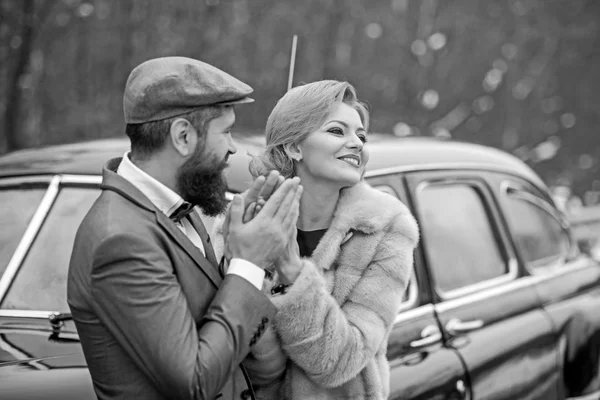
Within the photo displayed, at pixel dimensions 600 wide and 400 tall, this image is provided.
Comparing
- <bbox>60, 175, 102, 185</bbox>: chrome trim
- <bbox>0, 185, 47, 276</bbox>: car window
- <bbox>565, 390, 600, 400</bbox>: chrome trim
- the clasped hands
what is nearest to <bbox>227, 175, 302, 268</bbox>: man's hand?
the clasped hands

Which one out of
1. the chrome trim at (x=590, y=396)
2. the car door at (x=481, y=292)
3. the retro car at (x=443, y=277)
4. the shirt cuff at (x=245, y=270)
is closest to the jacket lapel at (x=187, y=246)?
the shirt cuff at (x=245, y=270)

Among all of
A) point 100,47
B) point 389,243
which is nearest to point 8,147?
point 100,47

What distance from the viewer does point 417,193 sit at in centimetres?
418

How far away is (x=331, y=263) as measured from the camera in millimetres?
2713

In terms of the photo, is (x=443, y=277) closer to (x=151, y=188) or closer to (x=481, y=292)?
(x=481, y=292)

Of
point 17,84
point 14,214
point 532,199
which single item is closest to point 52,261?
point 14,214

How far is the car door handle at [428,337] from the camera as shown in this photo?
150 inches

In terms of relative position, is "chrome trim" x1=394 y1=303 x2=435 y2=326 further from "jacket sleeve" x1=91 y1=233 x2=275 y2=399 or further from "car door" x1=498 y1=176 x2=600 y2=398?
"jacket sleeve" x1=91 y1=233 x2=275 y2=399

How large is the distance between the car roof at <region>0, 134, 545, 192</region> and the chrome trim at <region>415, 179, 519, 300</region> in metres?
0.08

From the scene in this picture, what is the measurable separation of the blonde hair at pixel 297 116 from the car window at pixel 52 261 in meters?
0.90

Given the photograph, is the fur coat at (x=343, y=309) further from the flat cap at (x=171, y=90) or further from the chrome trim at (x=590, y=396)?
the chrome trim at (x=590, y=396)

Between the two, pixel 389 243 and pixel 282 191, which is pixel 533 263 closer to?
pixel 389 243

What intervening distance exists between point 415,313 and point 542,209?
5.91 feet

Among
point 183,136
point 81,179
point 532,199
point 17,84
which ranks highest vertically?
point 183,136
